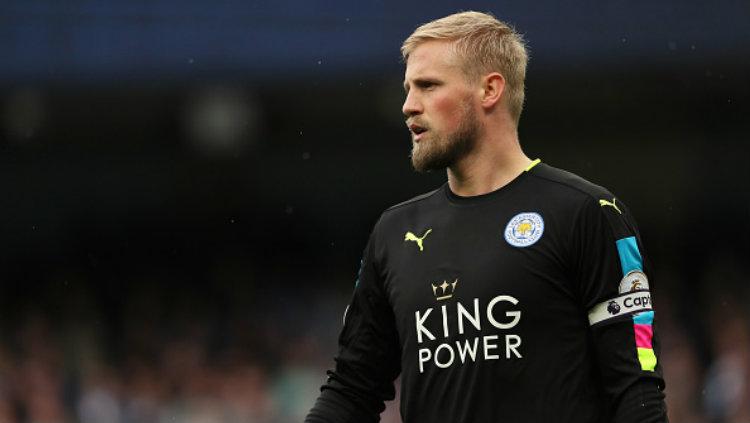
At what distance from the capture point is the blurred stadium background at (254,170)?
1295 centimetres

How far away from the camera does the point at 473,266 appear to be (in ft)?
12.5

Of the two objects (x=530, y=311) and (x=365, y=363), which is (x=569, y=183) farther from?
(x=365, y=363)

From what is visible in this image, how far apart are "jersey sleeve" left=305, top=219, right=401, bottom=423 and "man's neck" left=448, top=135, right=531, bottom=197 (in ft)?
1.19

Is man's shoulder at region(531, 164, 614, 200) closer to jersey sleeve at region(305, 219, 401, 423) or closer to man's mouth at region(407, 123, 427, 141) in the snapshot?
man's mouth at region(407, 123, 427, 141)

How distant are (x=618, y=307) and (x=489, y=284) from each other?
359mm

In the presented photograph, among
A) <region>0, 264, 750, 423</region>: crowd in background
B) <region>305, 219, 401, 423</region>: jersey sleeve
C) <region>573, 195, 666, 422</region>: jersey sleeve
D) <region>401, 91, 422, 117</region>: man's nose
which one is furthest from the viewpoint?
<region>0, 264, 750, 423</region>: crowd in background

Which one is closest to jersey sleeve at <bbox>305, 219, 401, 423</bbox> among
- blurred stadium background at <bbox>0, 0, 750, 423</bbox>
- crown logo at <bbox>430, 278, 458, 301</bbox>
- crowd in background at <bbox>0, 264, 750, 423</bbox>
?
crown logo at <bbox>430, 278, 458, 301</bbox>

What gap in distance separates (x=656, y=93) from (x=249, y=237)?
15.7 feet

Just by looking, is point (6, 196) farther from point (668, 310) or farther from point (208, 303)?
point (668, 310)

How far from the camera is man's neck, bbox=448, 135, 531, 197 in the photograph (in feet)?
13.0

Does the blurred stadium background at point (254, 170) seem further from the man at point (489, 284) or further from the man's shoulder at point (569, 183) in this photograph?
the man's shoulder at point (569, 183)

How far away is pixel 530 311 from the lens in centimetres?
369

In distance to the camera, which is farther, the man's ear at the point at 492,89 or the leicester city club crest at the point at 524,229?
the man's ear at the point at 492,89

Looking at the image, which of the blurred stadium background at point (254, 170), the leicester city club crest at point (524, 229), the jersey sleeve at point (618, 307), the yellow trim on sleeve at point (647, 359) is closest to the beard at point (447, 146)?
the leicester city club crest at point (524, 229)
